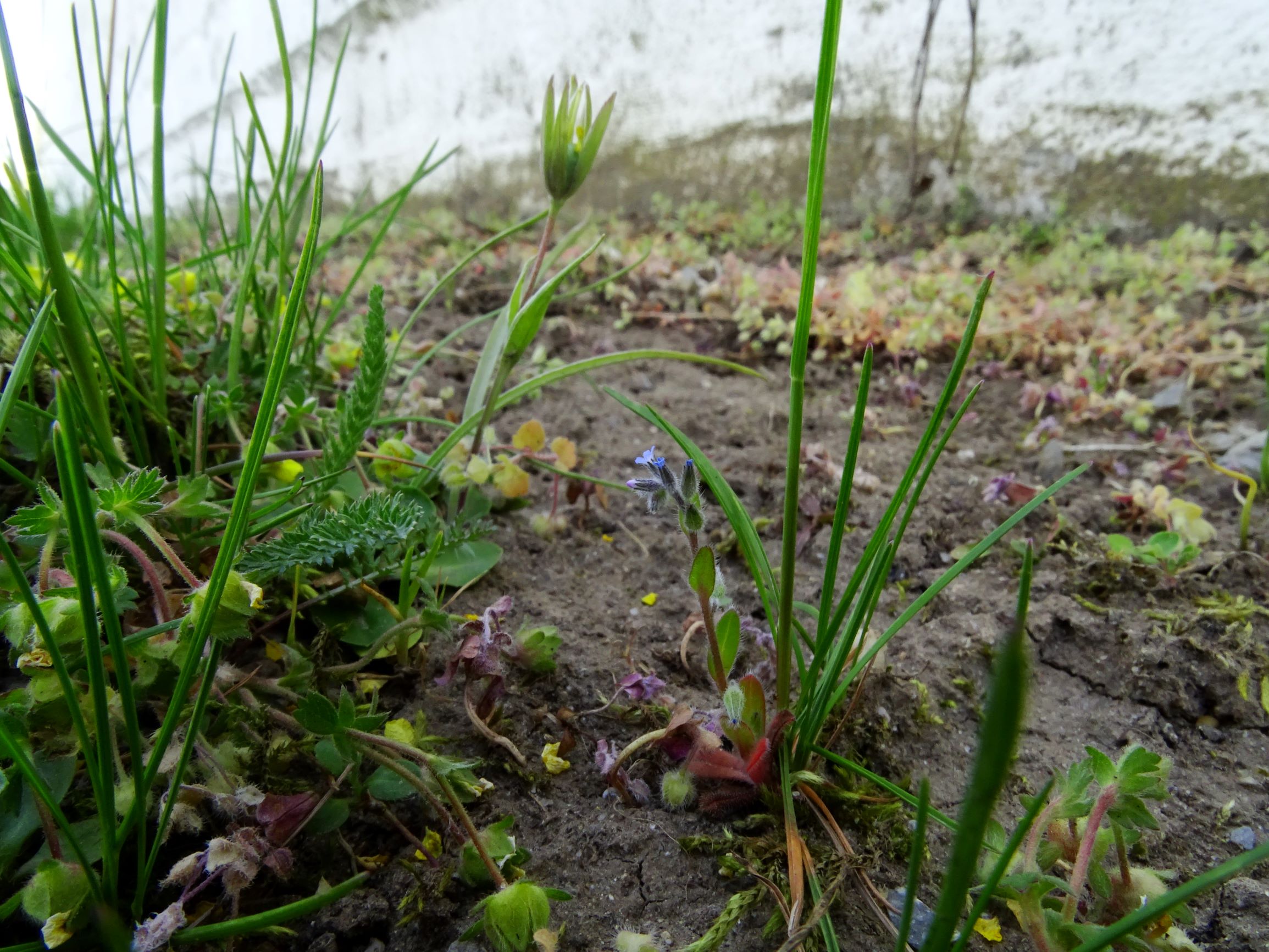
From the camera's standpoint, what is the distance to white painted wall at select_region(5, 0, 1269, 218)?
2.43 m

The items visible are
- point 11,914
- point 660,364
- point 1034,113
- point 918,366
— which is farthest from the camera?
point 1034,113

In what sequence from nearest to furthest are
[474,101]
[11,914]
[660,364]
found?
1. [11,914]
2. [660,364]
3. [474,101]

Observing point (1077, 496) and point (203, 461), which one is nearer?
point (203, 461)

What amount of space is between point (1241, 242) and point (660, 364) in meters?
2.08

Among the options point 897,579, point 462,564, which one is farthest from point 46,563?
point 897,579

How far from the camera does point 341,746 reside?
59 cm

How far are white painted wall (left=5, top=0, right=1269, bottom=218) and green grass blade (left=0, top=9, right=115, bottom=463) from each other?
585mm

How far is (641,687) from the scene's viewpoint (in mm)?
752

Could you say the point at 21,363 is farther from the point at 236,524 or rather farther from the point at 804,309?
the point at 804,309

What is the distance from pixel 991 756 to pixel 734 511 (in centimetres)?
41

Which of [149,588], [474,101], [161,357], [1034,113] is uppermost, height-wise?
[474,101]

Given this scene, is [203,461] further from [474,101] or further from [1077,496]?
[474,101]

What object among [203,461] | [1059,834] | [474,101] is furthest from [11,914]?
[474,101]

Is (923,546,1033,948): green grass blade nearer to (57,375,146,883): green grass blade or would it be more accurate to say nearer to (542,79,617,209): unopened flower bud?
(57,375,146,883): green grass blade
